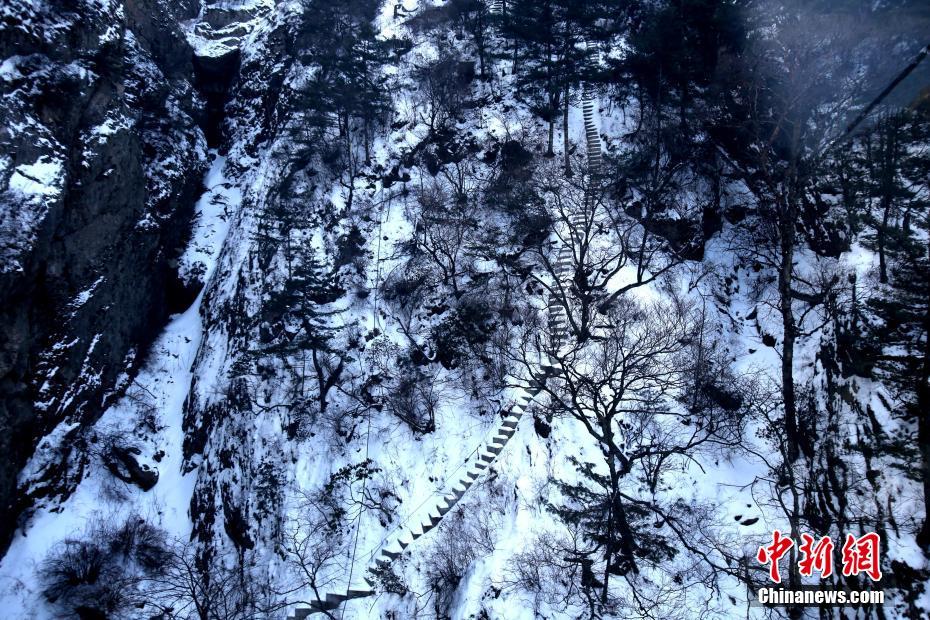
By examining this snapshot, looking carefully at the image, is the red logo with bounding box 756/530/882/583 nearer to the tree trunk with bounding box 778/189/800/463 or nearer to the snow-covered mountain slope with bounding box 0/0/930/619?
the snow-covered mountain slope with bounding box 0/0/930/619

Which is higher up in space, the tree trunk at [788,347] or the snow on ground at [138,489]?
the tree trunk at [788,347]

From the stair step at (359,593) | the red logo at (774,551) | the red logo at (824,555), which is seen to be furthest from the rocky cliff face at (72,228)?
the red logo at (824,555)

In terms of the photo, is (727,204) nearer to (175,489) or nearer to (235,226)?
(235,226)

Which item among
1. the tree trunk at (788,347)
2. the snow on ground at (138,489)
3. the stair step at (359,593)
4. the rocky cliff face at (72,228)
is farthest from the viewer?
the rocky cliff face at (72,228)

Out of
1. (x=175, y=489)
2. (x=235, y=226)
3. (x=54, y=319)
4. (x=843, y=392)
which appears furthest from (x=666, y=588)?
(x=235, y=226)

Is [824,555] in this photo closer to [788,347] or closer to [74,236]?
[788,347]

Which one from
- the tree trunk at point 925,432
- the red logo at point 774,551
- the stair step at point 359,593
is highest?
the tree trunk at point 925,432

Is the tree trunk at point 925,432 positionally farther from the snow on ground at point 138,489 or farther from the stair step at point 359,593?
the snow on ground at point 138,489

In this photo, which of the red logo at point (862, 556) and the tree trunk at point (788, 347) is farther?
the tree trunk at point (788, 347)

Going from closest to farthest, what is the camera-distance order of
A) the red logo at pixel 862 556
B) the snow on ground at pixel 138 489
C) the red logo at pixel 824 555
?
1. the red logo at pixel 862 556
2. the red logo at pixel 824 555
3. the snow on ground at pixel 138 489
